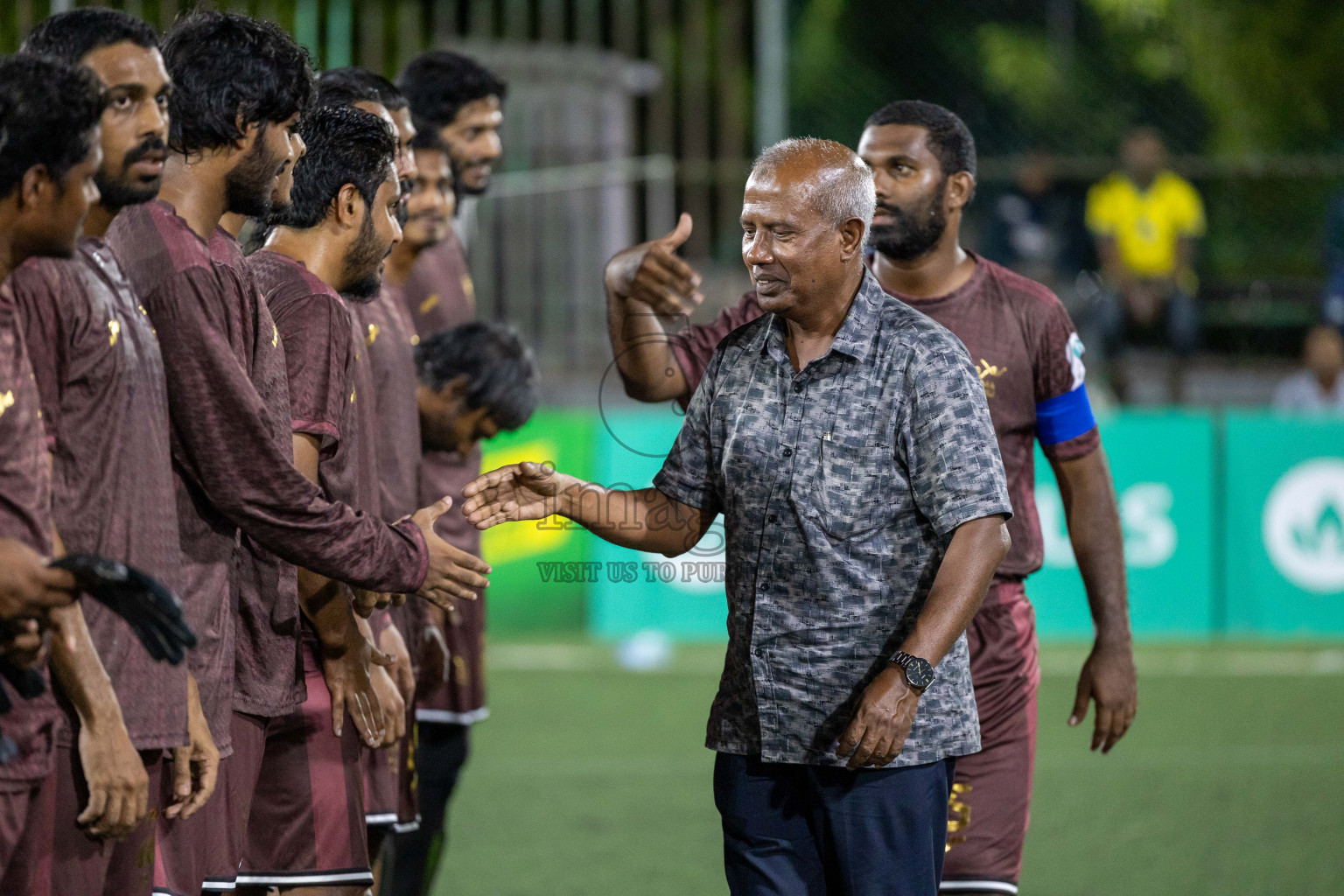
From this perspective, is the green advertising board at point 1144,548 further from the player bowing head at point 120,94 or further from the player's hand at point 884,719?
the player bowing head at point 120,94

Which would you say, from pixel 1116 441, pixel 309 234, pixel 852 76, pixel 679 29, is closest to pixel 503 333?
pixel 309 234

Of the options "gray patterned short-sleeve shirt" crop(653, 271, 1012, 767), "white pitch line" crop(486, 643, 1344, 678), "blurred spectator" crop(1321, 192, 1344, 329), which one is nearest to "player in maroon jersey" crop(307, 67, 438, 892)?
"gray patterned short-sleeve shirt" crop(653, 271, 1012, 767)

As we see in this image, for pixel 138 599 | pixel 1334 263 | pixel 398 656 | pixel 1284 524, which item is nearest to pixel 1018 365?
pixel 398 656

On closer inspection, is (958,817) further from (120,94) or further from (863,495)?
(120,94)

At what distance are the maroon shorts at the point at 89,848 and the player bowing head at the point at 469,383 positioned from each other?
2.16 meters

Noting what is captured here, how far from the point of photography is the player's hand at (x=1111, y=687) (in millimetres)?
4262

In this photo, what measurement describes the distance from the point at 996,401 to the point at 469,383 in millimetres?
1579

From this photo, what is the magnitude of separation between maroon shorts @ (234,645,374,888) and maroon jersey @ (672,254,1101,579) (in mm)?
1278

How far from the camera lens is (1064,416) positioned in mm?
4211

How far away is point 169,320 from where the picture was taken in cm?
289

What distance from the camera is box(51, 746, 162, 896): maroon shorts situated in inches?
103

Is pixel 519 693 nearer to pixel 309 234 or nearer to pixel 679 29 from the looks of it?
pixel 309 234

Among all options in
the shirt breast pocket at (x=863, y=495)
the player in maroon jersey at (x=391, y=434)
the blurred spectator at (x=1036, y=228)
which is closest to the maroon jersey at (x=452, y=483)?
the player in maroon jersey at (x=391, y=434)

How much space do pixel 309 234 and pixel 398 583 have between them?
33.5 inches
